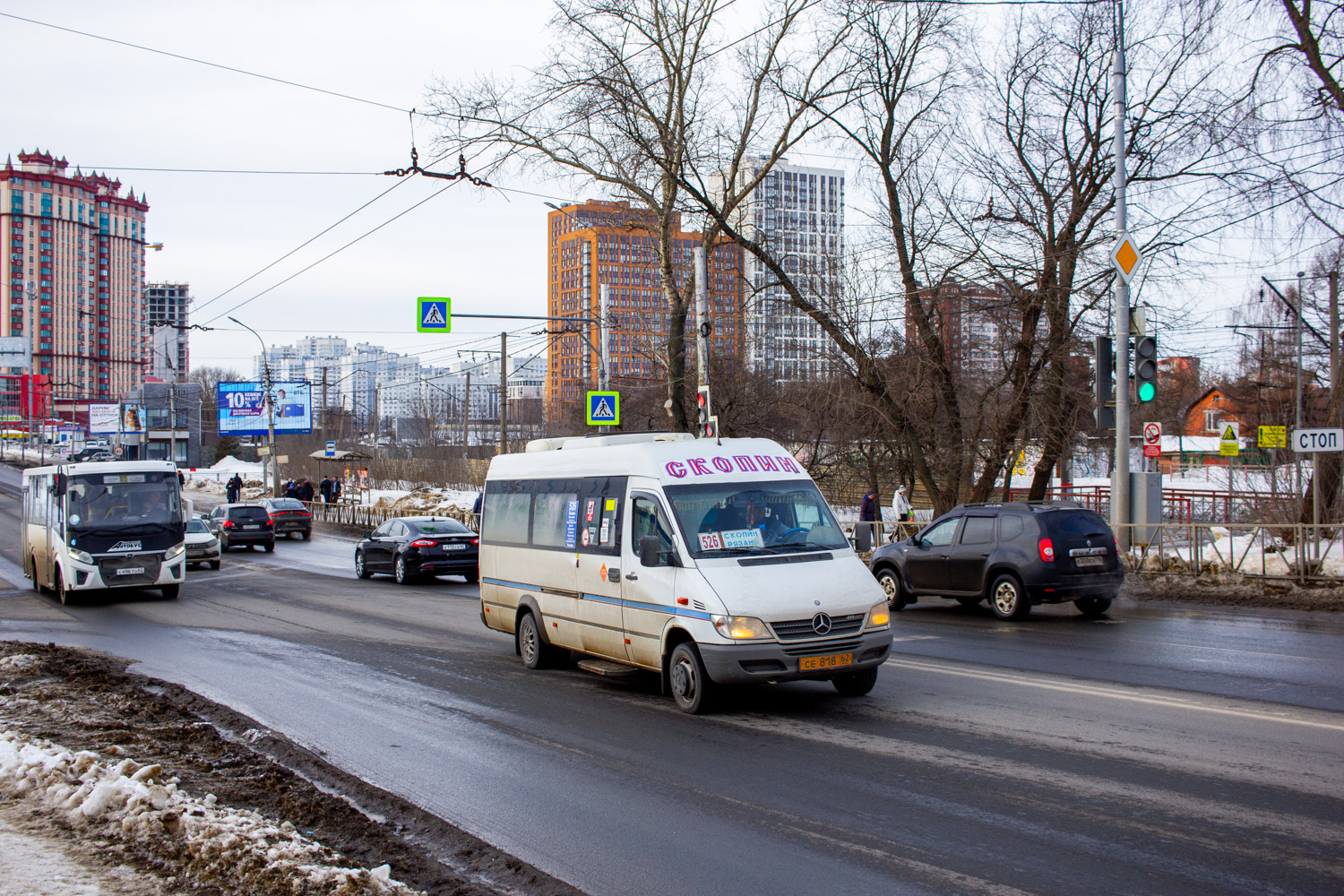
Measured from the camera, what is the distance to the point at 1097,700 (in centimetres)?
916

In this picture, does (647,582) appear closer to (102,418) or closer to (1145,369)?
(1145,369)

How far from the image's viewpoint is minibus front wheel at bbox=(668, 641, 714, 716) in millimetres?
8938

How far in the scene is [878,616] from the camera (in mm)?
8977

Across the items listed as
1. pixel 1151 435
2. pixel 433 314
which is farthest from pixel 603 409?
pixel 1151 435

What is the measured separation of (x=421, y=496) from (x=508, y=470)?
136ft

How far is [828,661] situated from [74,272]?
202 meters

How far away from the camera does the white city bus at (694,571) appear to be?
865cm

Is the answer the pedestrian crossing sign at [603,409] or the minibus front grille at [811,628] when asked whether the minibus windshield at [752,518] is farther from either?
the pedestrian crossing sign at [603,409]

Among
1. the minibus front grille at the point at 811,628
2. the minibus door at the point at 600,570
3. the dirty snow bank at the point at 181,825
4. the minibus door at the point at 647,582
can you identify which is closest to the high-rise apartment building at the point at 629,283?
the minibus door at the point at 600,570

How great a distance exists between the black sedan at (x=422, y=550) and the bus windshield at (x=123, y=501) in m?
4.74

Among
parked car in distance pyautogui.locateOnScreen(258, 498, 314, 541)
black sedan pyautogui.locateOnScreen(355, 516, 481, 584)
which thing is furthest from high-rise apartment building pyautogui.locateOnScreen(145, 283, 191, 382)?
black sedan pyautogui.locateOnScreen(355, 516, 481, 584)

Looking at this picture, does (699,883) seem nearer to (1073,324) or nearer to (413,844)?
(413,844)

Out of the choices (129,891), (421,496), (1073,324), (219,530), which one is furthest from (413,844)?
(421,496)

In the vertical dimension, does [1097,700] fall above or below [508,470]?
below
